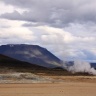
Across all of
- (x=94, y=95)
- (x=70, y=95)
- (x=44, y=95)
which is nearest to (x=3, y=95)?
(x=44, y=95)

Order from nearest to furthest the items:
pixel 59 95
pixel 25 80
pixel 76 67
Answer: pixel 59 95 < pixel 25 80 < pixel 76 67

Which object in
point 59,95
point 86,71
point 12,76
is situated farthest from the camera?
point 86,71

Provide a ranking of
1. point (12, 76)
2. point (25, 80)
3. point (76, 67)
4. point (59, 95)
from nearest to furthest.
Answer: point (59, 95)
point (25, 80)
point (12, 76)
point (76, 67)

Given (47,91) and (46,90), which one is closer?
(47,91)

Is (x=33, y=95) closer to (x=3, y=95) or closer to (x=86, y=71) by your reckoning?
(x=3, y=95)

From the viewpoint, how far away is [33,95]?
103ft

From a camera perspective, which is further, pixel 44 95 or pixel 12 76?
pixel 12 76

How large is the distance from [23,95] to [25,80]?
24.8 meters

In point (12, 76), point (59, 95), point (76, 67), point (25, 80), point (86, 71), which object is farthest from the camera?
point (76, 67)

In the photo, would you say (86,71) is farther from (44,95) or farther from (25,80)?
(44,95)

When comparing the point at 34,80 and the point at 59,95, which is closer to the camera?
the point at 59,95

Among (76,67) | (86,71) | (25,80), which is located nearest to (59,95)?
(25,80)

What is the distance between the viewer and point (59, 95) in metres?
31.1

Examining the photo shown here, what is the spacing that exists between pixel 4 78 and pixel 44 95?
2801 centimetres
